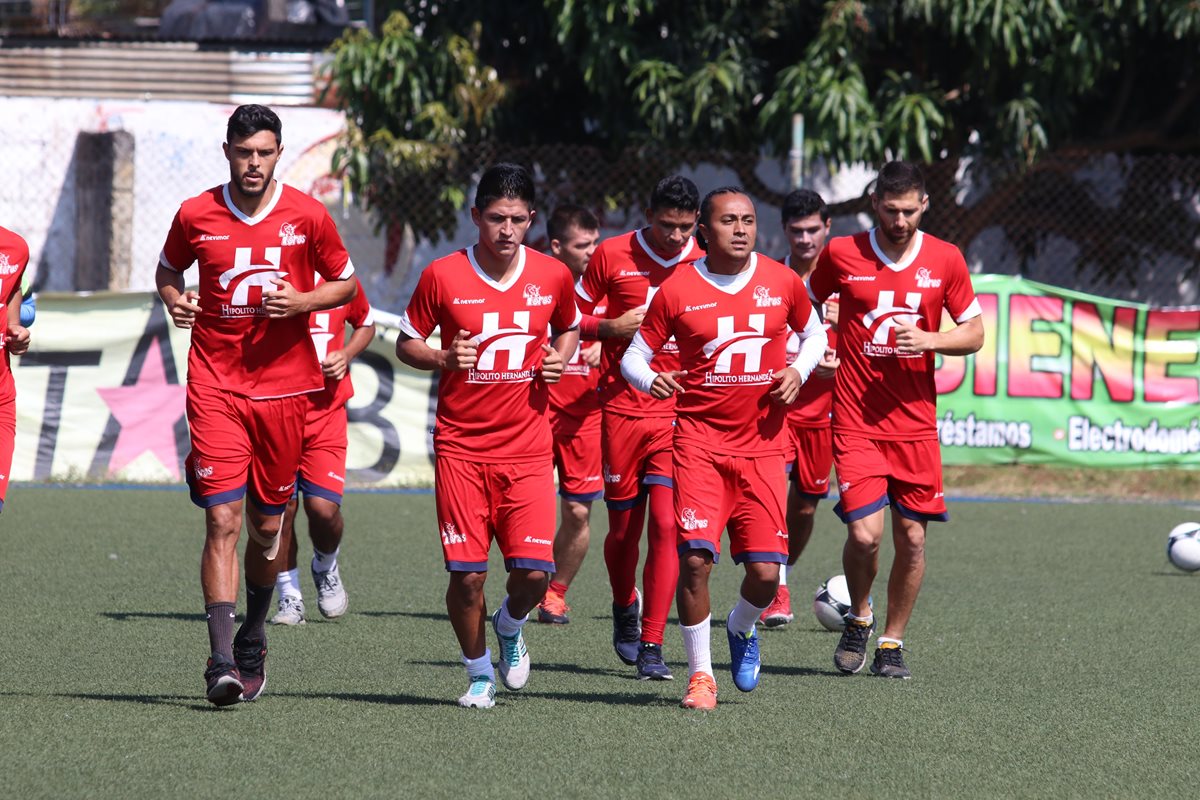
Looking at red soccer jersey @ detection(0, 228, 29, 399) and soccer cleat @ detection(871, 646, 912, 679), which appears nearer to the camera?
red soccer jersey @ detection(0, 228, 29, 399)

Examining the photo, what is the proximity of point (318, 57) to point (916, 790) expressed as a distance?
1814cm

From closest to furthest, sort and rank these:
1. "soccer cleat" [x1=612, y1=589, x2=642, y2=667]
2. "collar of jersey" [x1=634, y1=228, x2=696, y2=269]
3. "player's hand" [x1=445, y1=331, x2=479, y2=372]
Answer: "player's hand" [x1=445, y1=331, x2=479, y2=372] < "soccer cleat" [x1=612, y1=589, x2=642, y2=667] < "collar of jersey" [x1=634, y1=228, x2=696, y2=269]

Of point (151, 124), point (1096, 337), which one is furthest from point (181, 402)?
point (1096, 337)

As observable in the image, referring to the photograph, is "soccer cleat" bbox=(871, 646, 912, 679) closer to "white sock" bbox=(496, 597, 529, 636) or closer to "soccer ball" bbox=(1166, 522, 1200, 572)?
"white sock" bbox=(496, 597, 529, 636)

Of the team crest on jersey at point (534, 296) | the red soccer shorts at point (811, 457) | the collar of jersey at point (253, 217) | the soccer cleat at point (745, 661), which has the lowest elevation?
the soccer cleat at point (745, 661)

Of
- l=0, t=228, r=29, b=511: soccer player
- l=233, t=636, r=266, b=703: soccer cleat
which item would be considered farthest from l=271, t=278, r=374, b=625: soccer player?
l=233, t=636, r=266, b=703: soccer cleat

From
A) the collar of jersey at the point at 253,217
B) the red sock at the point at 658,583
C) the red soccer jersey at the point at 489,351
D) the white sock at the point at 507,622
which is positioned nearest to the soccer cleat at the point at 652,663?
the red sock at the point at 658,583

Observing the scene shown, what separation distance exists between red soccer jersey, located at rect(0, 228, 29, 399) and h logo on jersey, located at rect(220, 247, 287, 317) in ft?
3.94

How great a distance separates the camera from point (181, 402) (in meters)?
14.6

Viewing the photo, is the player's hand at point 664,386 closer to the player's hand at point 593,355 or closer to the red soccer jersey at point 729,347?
the red soccer jersey at point 729,347

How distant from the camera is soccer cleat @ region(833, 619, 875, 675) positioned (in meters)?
7.45

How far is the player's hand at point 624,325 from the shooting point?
764cm

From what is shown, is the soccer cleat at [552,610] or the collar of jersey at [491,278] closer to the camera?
the collar of jersey at [491,278]

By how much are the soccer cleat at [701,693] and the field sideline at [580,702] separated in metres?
0.07
